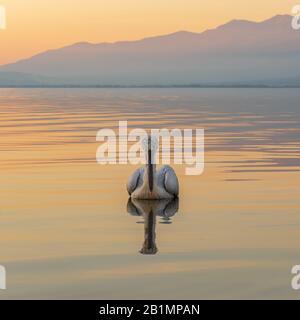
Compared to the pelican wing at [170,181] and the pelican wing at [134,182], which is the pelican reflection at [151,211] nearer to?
the pelican wing at [170,181]

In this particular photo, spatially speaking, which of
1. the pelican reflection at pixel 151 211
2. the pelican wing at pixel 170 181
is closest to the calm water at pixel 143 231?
the pelican reflection at pixel 151 211

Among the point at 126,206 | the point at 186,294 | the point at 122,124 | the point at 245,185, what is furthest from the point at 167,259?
the point at 122,124

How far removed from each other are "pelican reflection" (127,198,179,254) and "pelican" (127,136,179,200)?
13 centimetres

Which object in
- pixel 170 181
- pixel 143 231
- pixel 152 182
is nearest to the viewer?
pixel 143 231

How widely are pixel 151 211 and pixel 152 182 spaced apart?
1.22 metres

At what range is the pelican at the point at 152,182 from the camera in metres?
18.6

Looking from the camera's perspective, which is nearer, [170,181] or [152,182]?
[152,182]

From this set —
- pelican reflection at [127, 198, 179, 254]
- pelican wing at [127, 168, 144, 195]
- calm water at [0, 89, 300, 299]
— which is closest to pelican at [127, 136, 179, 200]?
pelican wing at [127, 168, 144, 195]

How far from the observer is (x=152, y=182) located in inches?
733

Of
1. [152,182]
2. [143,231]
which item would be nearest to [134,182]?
[152,182]

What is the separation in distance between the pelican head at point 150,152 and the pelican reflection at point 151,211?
0.43 m

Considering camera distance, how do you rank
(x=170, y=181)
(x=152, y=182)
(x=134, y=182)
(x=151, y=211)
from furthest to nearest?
1. (x=134, y=182)
2. (x=170, y=181)
3. (x=152, y=182)
4. (x=151, y=211)

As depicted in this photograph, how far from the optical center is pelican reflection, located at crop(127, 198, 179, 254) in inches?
594

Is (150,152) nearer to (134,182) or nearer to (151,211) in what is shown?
(134,182)
